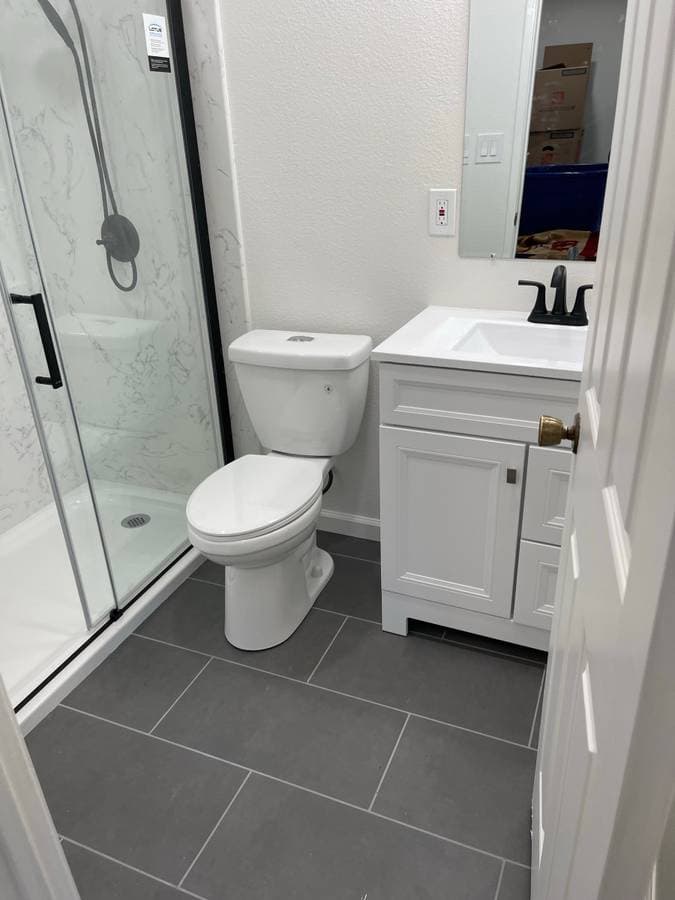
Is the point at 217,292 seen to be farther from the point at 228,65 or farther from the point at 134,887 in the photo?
the point at 134,887

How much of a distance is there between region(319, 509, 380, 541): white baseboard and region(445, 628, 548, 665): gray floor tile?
0.57 meters

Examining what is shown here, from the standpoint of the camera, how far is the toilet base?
1937 millimetres

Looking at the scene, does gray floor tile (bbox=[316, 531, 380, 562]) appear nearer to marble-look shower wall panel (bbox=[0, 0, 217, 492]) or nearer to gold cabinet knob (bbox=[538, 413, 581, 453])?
marble-look shower wall panel (bbox=[0, 0, 217, 492])

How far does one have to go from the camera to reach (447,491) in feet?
5.82

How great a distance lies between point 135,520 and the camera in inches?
89.1

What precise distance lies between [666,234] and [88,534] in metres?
1.88

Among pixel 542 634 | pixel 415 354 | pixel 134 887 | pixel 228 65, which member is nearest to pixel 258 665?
pixel 134 887

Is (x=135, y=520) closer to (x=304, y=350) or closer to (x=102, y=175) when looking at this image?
(x=304, y=350)

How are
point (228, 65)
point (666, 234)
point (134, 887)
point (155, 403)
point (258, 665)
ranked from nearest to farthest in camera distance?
1. point (666, 234)
2. point (134, 887)
3. point (258, 665)
4. point (228, 65)
5. point (155, 403)

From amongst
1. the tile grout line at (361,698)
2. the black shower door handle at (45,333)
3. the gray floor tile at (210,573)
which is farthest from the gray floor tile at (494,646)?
the black shower door handle at (45,333)

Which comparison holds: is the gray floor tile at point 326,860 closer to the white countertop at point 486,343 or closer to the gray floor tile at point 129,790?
the gray floor tile at point 129,790

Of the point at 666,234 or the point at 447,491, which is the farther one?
the point at 447,491

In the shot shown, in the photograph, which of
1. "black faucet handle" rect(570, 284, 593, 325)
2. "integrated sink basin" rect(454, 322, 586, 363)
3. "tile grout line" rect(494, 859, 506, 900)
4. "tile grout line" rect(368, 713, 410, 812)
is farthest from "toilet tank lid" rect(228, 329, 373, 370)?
"tile grout line" rect(494, 859, 506, 900)

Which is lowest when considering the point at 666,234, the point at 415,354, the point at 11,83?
the point at 415,354
